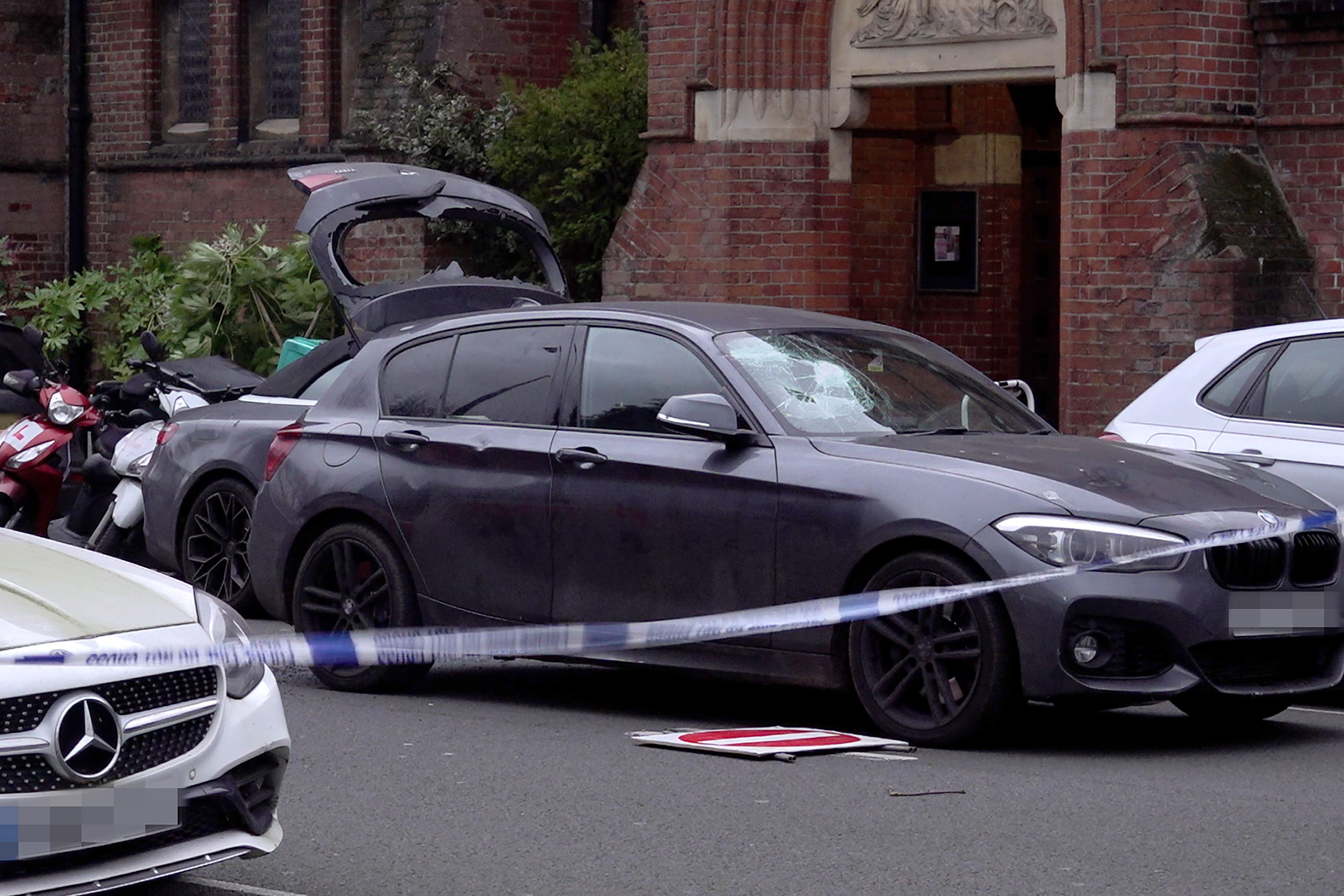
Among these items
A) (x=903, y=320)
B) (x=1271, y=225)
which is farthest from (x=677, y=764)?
(x=903, y=320)

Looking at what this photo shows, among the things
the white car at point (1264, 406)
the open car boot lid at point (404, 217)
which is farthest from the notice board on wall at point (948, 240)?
the white car at point (1264, 406)

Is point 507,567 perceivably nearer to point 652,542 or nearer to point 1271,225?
point 652,542

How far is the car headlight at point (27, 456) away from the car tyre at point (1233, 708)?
7.42 m

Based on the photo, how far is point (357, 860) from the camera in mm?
6301

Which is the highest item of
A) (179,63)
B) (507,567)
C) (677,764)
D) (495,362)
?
(179,63)

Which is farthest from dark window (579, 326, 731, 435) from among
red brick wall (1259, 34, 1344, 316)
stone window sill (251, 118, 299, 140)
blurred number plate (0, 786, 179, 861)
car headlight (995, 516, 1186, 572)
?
stone window sill (251, 118, 299, 140)

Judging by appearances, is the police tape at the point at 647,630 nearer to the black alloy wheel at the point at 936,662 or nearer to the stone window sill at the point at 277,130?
the black alloy wheel at the point at 936,662

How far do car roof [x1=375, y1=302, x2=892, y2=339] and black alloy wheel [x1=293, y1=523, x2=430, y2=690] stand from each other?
102 cm

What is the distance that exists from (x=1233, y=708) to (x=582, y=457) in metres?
2.70

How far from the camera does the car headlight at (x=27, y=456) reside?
1313cm

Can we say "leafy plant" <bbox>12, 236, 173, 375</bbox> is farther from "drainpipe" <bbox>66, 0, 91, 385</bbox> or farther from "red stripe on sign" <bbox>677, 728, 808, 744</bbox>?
A: "red stripe on sign" <bbox>677, 728, 808, 744</bbox>

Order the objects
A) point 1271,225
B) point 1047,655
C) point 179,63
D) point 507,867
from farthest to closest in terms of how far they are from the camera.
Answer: point 179,63 < point 1271,225 < point 1047,655 < point 507,867

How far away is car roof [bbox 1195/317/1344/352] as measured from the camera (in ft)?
30.9

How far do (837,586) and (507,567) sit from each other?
1526 mm
